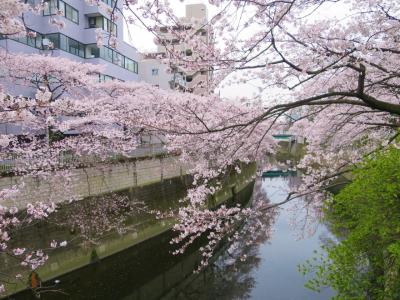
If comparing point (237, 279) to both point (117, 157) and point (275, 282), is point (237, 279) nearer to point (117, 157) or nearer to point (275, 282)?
point (275, 282)

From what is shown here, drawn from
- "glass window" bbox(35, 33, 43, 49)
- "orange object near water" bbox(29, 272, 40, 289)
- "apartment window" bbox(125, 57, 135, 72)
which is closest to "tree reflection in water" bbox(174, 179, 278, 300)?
"orange object near water" bbox(29, 272, 40, 289)

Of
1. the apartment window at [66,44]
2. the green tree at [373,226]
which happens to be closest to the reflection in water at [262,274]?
the green tree at [373,226]

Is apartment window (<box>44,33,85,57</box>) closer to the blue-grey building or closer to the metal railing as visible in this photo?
the blue-grey building

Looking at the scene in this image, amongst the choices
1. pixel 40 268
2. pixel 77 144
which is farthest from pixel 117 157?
pixel 40 268

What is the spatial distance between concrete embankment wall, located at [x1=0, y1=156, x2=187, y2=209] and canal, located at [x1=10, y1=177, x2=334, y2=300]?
2.91 m

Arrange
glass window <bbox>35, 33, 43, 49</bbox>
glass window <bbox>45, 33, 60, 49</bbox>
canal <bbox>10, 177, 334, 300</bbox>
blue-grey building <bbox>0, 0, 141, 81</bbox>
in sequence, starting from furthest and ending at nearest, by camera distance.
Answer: glass window <bbox>45, 33, 60, 49</bbox>, glass window <bbox>35, 33, 43, 49</bbox>, blue-grey building <bbox>0, 0, 141, 81</bbox>, canal <bbox>10, 177, 334, 300</bbox>

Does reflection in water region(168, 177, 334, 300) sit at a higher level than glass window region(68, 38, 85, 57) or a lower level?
lower

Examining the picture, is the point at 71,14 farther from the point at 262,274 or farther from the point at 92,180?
the point at 262,274

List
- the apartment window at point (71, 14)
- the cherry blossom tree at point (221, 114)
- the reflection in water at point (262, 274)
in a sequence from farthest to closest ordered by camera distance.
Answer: the apartment window at point (71, 14)
the reflection in water at point (262, 274)
the cherry blossom tree at point (221, 114)

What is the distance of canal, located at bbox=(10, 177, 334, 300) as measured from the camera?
1326 centimetres

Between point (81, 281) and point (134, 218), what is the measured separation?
4.78 metres

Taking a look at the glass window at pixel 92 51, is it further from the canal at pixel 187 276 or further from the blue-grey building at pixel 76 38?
the canal at pixel 187 276

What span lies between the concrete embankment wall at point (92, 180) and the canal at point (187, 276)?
2909mm

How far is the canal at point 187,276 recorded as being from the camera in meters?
13.3
